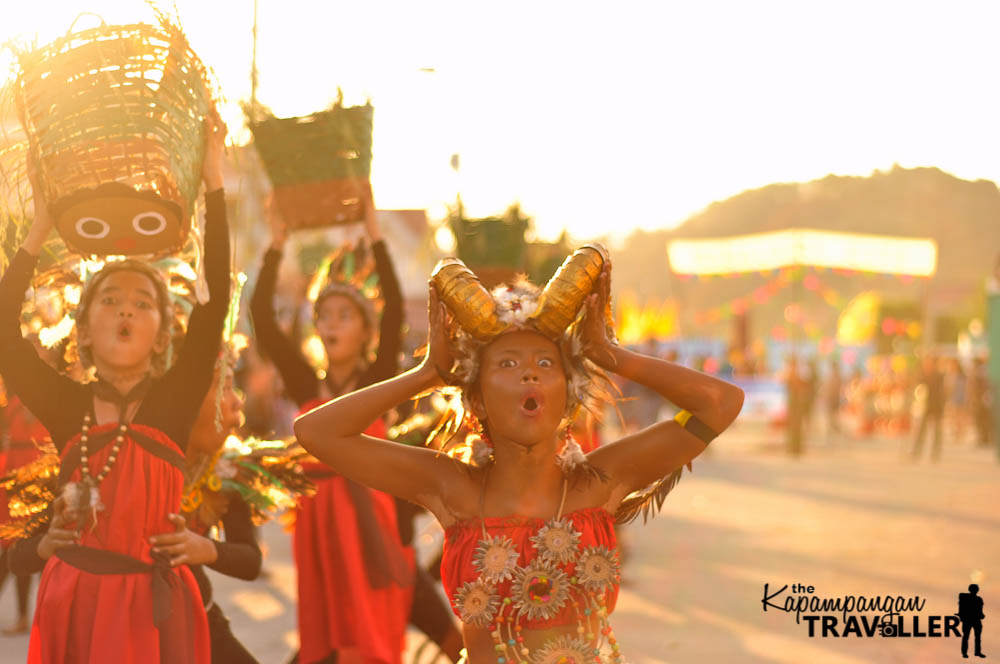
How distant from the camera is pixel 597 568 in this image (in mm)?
3254

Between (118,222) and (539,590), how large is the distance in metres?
1.65

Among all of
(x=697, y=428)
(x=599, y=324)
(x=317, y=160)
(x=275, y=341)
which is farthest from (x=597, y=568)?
(x=275, y=341)

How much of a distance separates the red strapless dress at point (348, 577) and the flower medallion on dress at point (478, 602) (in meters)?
2.03

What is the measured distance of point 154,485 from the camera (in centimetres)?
350

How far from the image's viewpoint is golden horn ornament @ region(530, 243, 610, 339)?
3248 millimetres

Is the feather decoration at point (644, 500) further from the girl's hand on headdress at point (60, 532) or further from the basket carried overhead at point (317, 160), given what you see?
the basket carried overhead at point (317, 160)

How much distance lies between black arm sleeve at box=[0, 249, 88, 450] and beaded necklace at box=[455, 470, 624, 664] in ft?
4.28

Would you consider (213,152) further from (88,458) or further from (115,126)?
(88,458)

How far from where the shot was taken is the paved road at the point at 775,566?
7230mm

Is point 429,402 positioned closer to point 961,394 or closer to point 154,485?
point 154,485

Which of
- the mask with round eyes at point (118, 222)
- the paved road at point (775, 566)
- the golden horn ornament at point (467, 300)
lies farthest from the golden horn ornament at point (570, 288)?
the paved road at point (775, 566)

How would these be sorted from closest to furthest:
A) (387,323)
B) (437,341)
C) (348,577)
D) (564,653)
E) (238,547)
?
(564,653) < (437,341) < (238,547) < (348,577) < (387,323)

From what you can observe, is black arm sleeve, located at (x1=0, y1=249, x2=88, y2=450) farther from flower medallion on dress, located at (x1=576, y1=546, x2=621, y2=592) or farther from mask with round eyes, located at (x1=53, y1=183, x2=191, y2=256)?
flower medallion on dress, located at (x1=576, y1=546, x2=621, y2=592)

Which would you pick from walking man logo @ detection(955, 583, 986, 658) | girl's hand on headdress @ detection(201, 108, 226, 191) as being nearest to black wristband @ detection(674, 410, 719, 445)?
girl's hand on headdress @ detection(201, 108, 226, 191)
